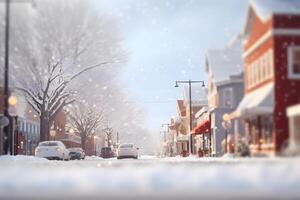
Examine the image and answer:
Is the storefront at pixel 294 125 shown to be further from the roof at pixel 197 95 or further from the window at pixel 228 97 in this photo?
the roof at pixel 197 95

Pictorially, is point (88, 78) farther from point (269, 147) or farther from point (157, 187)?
point (157, 187)

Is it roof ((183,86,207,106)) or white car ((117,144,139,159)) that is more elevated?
roof ((183,86,207,106))

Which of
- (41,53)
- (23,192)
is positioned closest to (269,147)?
(23,192)

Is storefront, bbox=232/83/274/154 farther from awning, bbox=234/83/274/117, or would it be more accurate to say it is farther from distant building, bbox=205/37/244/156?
distant building, bbox=205/37/244/156

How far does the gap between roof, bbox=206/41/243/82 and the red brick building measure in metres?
9.29

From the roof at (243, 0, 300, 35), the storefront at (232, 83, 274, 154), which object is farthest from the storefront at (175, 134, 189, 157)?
the roof at (243, 0, 300, 35)

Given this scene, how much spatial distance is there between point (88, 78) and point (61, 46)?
894 centimetres

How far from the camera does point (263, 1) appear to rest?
25.3m

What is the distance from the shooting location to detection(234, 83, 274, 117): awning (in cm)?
2392

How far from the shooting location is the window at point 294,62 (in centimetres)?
2359

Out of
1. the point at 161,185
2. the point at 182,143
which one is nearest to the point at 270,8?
the point at 161,185

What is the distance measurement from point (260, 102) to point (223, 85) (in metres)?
14.1

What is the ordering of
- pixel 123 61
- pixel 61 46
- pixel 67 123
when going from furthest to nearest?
pixel 67 123, pixel 123 61, pixel 61 46

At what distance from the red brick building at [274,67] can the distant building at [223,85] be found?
5138 mm
